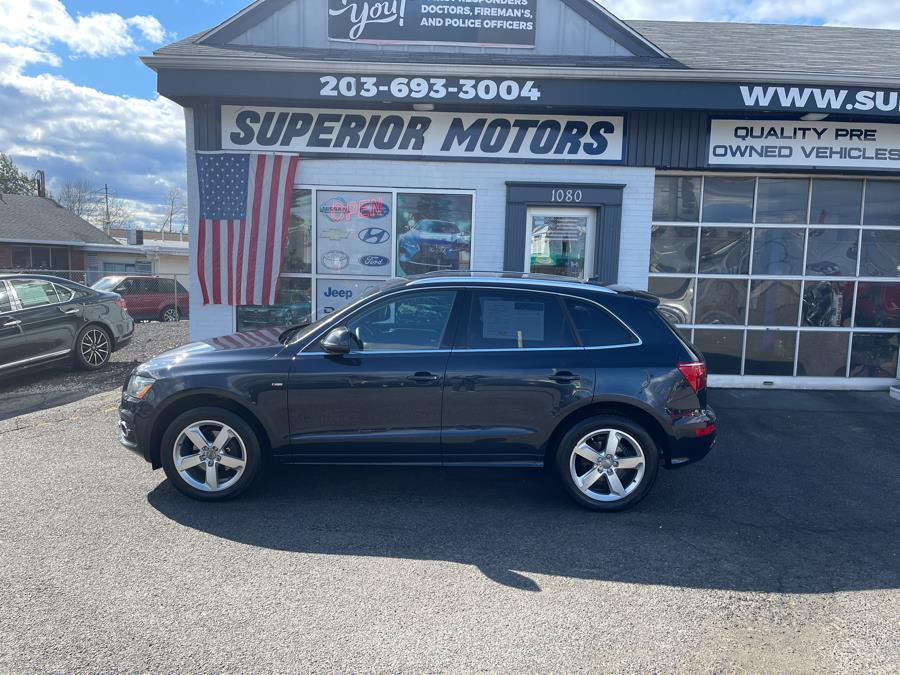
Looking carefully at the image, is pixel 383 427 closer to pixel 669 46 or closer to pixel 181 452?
pixel 181 452

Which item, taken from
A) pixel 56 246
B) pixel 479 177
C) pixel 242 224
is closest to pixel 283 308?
pixel 242 224

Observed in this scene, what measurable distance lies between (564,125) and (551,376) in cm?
498

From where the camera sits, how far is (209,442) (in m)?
4.67

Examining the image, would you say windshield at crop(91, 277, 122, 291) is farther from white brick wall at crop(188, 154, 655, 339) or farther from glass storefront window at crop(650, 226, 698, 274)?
glass storefront window at crop(650, 226, 698, 274)

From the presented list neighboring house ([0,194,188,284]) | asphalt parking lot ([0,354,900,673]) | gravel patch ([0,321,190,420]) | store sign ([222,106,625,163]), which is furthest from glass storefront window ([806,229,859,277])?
neighboring house ([0,194,188,284])

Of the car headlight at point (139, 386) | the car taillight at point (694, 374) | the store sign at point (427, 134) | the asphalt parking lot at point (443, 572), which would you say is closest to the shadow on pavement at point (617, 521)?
the asphalt parking lot at point (443, 572)

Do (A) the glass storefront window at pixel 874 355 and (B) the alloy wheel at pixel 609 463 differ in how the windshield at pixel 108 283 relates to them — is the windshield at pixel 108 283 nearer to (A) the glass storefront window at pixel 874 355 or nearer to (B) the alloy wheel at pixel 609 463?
(B) the alloy wheel at pixel 609 463

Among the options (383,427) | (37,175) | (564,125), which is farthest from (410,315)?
(37,175)

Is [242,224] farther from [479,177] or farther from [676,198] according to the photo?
[676,198]

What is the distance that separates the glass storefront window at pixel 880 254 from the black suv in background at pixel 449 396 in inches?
234

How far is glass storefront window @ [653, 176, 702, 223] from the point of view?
882 cm

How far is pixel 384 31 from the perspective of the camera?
8664 millimetres

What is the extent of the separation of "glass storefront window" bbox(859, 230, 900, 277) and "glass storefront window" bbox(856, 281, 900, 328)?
17cm

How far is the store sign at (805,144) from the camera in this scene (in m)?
8.47
